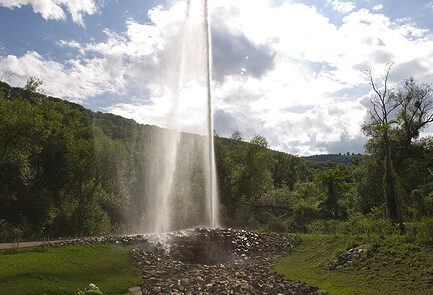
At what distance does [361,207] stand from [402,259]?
69.5 feet

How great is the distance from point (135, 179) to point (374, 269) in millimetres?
28909

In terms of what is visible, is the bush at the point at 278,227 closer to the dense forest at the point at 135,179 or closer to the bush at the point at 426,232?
the dense forest at the point at 135,179

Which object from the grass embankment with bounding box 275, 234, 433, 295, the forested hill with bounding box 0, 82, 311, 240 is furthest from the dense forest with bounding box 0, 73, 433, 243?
the grass embankment with bounding box 275, 234, 433, 295

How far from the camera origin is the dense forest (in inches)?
1000

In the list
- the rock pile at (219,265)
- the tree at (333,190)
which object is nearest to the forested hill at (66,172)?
the rock pile at (219,265)

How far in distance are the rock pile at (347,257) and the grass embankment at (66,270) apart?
10.4m

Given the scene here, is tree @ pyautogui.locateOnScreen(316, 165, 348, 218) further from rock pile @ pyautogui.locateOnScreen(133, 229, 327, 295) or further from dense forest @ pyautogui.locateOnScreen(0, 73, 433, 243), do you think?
rock pile @ pyautogui.locateOnScreen(133, 229, 327, 295)

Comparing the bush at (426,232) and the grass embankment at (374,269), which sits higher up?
the bush at (426,232)

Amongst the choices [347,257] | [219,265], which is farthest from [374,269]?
[219,265]

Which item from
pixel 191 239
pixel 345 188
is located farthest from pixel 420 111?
pixel 191 239

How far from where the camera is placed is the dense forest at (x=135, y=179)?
83.3 feet

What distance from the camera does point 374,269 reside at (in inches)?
527

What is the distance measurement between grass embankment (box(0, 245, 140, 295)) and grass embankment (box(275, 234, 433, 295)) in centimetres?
886

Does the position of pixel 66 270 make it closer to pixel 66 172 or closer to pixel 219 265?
pixel 219 265
